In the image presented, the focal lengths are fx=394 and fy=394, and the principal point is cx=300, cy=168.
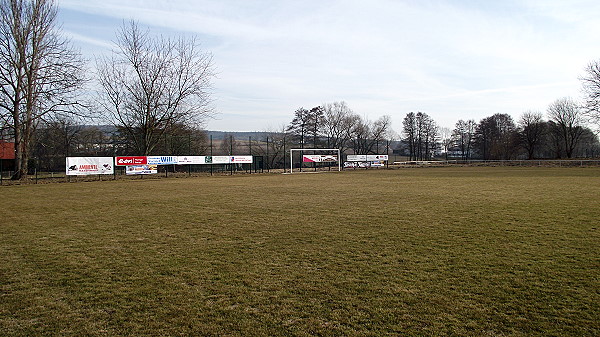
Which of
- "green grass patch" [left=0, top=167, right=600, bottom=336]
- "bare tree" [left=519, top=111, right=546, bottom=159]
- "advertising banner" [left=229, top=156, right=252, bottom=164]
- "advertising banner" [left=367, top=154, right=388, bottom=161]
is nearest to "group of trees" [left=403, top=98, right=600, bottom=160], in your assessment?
"bare tree" [left=519, top=111, right=546, bottom=159]

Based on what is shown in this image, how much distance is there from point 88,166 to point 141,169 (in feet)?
13.4

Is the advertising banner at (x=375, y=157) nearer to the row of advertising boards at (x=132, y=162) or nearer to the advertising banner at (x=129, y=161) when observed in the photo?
the row of advertising boards at (x=132, y=162)

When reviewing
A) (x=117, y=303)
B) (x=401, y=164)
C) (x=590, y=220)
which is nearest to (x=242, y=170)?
(x=401, y=164)

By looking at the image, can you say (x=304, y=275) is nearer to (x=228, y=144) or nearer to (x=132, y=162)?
(x=132, y=162)

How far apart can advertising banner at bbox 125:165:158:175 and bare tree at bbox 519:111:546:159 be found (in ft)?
211

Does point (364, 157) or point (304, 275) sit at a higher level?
point (364, 157)

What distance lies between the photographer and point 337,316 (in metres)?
3.96

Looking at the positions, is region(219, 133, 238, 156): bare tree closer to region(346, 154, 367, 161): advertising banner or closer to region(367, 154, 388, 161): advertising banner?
region(346, 154, 367, 161): advertising banner

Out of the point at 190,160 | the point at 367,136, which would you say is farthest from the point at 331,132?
the point at 190,160

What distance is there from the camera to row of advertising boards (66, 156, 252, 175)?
2752cm

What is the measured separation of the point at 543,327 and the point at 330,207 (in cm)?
889

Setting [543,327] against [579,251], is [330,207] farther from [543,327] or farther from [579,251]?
[543,327]

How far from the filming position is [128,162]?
99.6 feet

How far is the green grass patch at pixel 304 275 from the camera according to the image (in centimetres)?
385
